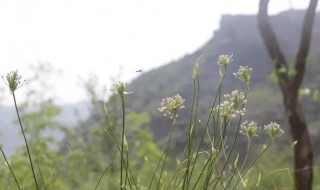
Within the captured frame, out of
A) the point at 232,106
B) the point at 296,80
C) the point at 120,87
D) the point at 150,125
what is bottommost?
the point at 150,125

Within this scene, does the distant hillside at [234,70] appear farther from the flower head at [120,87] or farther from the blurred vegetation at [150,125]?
the flower head at [120,87]

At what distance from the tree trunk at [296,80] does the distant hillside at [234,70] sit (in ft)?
85.7

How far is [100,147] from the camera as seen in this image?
22.8 feet

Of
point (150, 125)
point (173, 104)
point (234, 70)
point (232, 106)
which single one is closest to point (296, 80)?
point (232, 106)

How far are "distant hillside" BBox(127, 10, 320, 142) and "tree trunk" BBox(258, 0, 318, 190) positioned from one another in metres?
26.1

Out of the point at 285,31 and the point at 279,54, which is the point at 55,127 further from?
the point at 285,31

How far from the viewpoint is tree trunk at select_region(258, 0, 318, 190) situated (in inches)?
190

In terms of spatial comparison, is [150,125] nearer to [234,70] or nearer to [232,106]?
[234,70]

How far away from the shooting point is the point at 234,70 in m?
43.3

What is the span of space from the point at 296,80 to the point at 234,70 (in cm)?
3864

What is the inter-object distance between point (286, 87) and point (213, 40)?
5214cm

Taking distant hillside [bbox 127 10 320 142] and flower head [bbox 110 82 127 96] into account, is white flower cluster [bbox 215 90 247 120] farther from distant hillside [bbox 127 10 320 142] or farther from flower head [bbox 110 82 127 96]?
distant hillside [bbox 127 10 320 142]

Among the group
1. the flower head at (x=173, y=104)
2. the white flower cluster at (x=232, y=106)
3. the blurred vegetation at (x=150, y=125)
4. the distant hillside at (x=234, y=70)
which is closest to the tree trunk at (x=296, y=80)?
the blurred vegetation at (x=150, y=125)

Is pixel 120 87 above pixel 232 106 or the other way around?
above
